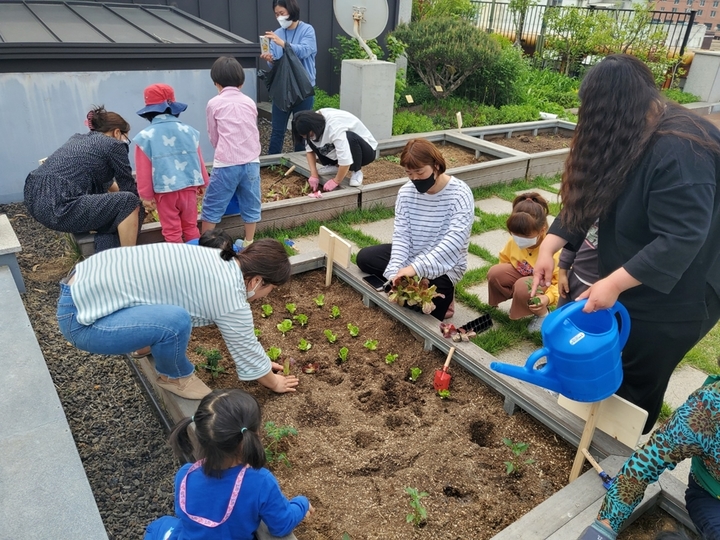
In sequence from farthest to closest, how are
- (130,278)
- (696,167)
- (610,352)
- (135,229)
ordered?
(135,229)
(130,278)
(610,352)
(696,167)

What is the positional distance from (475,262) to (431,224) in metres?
1.47

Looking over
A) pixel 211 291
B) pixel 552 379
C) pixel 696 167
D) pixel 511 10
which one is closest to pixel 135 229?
pixel 211 291

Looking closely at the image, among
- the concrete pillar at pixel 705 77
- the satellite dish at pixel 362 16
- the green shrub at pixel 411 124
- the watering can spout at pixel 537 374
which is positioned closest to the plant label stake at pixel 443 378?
the watering can spout at pixel 537 374

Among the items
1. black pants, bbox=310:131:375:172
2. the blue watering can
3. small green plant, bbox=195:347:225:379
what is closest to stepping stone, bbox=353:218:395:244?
black pants, bbox=310:131:375:172

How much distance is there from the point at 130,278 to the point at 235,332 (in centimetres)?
52

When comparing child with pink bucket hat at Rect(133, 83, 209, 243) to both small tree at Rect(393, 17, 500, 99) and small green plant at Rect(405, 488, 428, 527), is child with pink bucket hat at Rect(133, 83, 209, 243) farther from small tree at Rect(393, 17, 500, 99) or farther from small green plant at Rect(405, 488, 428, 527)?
small tree at Rect(393, 17, 500, 99)

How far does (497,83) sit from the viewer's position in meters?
10.1

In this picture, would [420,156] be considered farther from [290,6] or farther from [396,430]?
[290,6]

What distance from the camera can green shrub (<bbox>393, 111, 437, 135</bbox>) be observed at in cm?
823

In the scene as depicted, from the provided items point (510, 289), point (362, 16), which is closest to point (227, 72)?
point (510, 289)

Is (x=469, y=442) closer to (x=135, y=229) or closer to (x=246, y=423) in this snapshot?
(x=246, y=423)

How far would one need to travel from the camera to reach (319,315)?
3.70 meters

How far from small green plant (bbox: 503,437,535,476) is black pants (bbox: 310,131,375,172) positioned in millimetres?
3643

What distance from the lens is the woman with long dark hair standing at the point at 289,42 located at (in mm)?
6008
